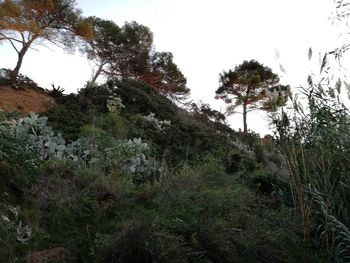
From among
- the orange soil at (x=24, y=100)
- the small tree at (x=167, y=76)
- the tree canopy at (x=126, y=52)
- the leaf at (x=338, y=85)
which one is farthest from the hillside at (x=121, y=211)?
the small tree at (x=167, y=76)

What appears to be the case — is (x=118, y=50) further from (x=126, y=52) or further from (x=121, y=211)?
(x=121, y=211)

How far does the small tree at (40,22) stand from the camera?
12.4 metres

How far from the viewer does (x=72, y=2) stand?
45.9 ft

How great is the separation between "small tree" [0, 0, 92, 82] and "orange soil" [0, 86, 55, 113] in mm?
855

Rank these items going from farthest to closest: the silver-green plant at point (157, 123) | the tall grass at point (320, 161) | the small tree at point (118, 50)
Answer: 1. the small tree at point (118, 50)
2. the silver-green plant at point (157, 123)
3. the tall grass at point (320, 161)

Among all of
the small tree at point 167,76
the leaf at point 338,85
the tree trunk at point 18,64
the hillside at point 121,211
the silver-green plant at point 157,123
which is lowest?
the hillside at point 121,211

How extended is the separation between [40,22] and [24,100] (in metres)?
4.01

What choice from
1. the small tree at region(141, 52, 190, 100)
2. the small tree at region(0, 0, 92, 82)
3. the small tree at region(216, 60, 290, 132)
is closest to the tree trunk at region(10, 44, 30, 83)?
the small tree at region(0, 0, 92, 82)

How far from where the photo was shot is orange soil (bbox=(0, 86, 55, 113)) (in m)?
9.38

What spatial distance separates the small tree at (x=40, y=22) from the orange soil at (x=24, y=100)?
855mm

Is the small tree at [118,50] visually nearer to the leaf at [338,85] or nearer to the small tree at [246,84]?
the small tree at [246,84]

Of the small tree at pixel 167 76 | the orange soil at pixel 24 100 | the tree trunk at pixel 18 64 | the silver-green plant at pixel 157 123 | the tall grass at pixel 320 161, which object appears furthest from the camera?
the small tree at pixel 167 76

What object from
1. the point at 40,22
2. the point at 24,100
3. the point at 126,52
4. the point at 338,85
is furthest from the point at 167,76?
the point at 338,85

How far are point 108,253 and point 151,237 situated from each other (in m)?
0.31
